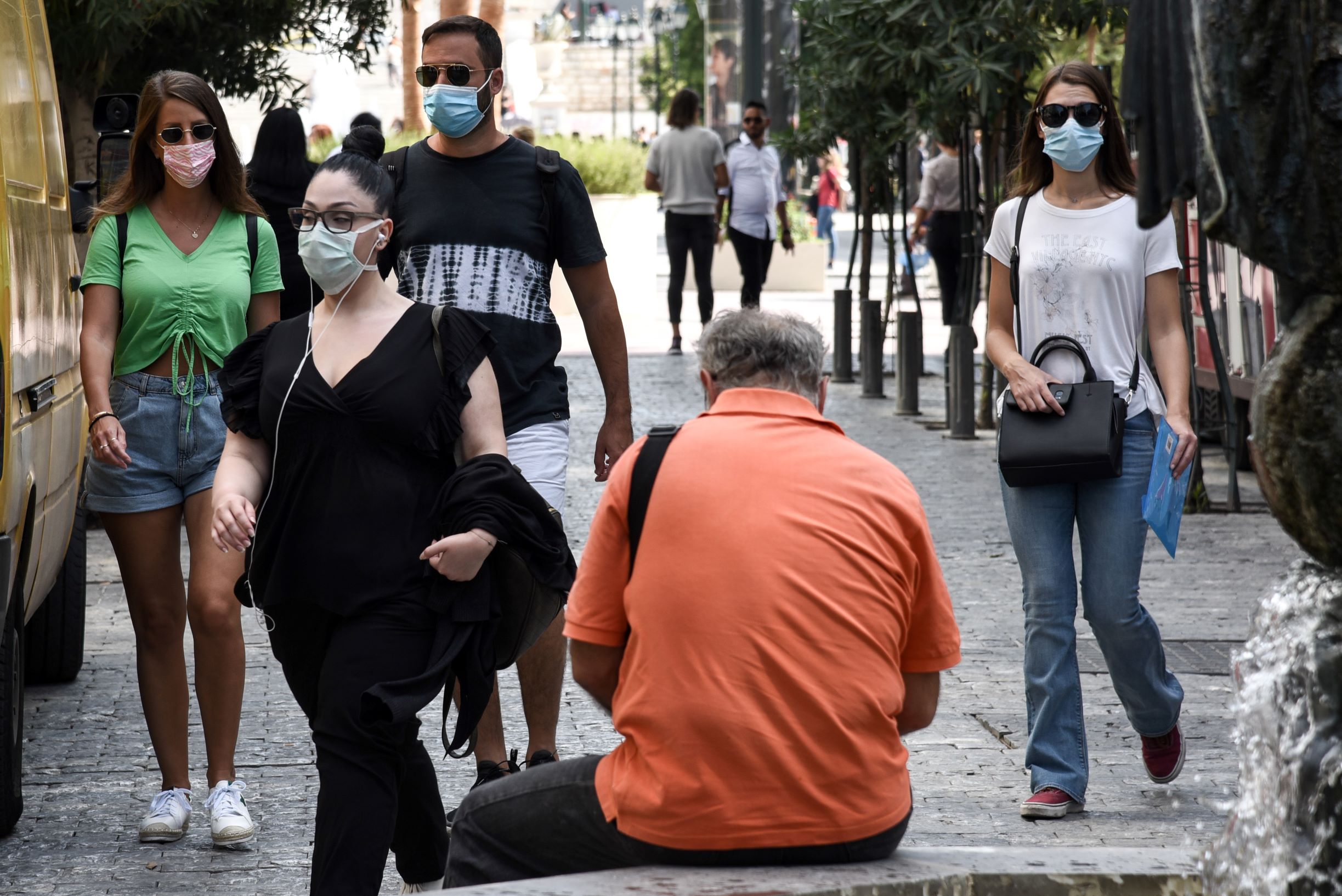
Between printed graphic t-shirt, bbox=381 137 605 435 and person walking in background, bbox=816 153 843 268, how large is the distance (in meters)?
27.2

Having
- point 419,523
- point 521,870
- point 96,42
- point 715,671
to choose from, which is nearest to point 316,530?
point 419,523

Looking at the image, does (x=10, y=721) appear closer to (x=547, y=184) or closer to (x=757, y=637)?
(x=547, y=184)

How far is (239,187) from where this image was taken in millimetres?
5156

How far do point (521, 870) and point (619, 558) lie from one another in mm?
624

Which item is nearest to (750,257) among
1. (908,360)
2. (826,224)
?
(908,360)

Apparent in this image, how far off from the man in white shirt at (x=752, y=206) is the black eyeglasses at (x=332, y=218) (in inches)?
476

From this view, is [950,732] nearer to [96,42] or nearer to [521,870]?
[521,870]

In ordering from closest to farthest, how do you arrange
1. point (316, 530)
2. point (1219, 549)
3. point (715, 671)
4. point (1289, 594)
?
point (1289, 594)
point (715, 671)
point (316, 530)
point (1219, 549)

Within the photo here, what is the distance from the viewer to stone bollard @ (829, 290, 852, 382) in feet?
52.0

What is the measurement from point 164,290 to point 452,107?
2.97 feet

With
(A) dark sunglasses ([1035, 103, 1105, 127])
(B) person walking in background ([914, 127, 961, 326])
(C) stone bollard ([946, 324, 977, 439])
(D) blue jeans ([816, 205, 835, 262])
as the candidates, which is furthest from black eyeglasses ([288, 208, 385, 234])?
(D) blue jeans ([816, 205, 835, 262])

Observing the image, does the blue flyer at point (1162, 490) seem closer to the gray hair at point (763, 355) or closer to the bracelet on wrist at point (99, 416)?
the gray hair at point (763, 355)

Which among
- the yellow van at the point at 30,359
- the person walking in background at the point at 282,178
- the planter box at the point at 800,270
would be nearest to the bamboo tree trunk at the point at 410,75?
the planter box at the point at 800,270

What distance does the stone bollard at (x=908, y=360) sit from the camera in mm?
13352
